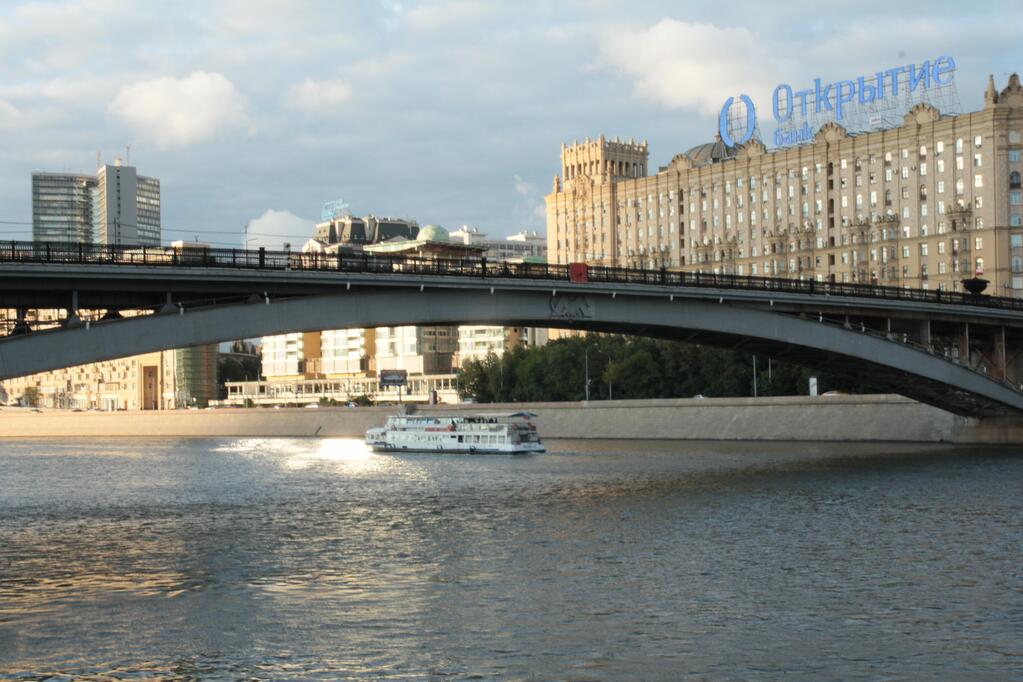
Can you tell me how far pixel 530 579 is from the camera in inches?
1302

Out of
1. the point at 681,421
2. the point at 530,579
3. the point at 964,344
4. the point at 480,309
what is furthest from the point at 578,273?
the point at 681,421

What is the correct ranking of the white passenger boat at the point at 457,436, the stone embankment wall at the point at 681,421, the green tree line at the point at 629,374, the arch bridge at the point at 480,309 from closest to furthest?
1. the arch bridge at the point at 480,309
2. the stone embankment wall at the point at 681,421
3. the white passenger boat at the point at 457,436
4. the green tree line at the point at 629,374

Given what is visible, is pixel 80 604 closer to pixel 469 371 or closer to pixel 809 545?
pixel 809 545

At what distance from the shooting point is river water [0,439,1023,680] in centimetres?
2442

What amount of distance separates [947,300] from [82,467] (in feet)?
181

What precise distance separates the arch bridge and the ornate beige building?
55621 mm

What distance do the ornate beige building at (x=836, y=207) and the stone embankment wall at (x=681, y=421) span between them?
41.6m

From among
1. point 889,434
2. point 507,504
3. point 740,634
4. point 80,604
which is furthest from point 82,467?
point 740,634

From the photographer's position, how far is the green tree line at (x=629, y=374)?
116 meters

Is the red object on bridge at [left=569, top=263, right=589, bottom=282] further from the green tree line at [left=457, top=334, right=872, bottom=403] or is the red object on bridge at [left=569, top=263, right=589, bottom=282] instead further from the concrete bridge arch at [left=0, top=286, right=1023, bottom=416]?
the green tree line at [left=457, top=334, right=872, bottom=403]

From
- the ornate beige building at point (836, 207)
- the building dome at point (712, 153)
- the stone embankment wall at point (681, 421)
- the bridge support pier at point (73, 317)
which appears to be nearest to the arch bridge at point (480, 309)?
the bridge support pier at point (73, 317)

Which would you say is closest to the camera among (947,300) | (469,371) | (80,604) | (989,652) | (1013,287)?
(989,652)

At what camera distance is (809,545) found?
38.9 meters

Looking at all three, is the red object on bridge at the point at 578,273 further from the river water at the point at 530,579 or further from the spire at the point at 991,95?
the spire at the point at 991,95
